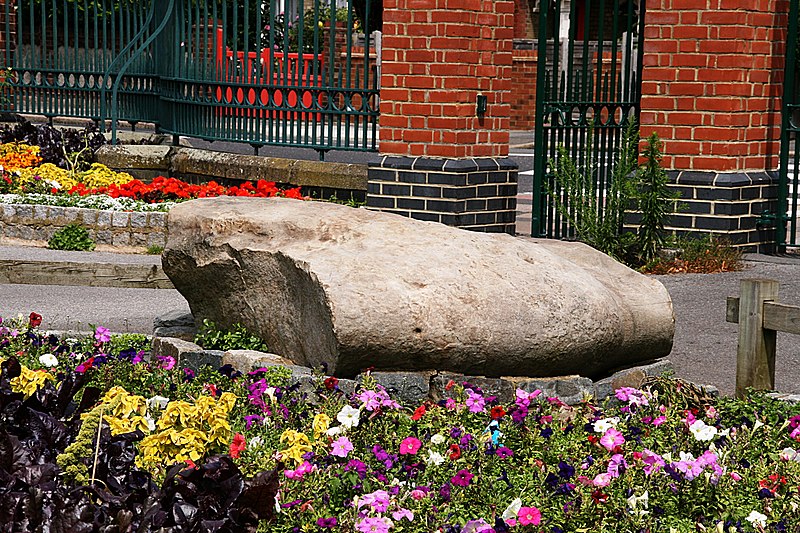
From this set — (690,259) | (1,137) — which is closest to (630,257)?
(690,259)

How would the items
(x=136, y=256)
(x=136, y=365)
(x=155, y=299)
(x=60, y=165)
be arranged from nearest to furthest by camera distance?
(x=136, y=365) → (x=155, y=299) → (x=136, y=256) → (x=60, y=165)

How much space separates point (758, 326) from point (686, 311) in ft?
8.91

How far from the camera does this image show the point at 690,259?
10.3 m

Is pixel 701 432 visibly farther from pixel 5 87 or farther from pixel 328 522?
pixel 5 87

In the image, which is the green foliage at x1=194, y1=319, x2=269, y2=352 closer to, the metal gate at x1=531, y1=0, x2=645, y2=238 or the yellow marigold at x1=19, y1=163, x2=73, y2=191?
the metal gate at x1=531, y1=0, x2=645, y2=238

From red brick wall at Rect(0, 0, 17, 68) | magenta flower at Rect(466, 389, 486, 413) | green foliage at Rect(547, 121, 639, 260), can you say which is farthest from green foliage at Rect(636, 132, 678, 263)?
red brick wall at Rect(0, 0, 17, 68)

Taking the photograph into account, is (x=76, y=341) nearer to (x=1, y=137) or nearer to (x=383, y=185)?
(x=383, y=185)

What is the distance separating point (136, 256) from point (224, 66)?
8.84 feet

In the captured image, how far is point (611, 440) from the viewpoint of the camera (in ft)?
15.0

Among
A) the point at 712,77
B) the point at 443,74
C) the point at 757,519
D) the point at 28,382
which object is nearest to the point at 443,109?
the point at 443,74

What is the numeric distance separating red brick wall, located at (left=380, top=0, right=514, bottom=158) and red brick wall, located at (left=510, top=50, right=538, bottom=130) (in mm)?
17585

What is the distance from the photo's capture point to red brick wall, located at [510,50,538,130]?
28734 millimetres

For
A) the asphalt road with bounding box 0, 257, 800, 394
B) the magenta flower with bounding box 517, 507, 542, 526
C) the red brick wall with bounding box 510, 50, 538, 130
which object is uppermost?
the red brick wall with bounding box 510, 50, 538, 130

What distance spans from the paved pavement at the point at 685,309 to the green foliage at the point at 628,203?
1.78 ft
